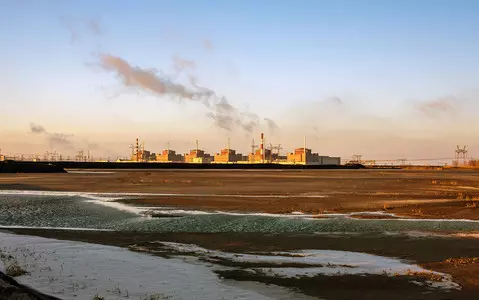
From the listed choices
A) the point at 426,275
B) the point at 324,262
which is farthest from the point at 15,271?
the point at 426,275

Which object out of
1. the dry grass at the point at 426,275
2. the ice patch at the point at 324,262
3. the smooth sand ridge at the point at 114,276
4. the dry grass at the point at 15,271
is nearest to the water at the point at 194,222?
the ice patch at the point at 324,262

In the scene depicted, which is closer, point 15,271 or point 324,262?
point 15,271

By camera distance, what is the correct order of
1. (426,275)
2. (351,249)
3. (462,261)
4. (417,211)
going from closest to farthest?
(426,275), (462,261), (351,249), (417,211)

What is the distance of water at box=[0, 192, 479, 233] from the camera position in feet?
68.4

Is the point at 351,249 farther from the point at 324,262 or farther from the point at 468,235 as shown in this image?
the point at 468,235

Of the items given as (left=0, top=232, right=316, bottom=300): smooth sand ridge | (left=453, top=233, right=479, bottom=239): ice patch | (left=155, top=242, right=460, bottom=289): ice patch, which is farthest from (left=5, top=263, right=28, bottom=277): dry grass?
(left=453, top=233, right=479, bottom=239): ice patch

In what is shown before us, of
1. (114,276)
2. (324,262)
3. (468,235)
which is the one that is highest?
(468,235)

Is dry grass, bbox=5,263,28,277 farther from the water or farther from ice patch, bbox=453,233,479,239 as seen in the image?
ice patch, bbox=453,233,479,239

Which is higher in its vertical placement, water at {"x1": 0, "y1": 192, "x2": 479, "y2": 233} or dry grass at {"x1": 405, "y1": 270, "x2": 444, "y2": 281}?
dry grass at {"x1": 405, "y1": 270, "x2": 444, "y2": 281}

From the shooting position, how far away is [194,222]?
22797 mm

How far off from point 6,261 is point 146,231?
7.16 meters

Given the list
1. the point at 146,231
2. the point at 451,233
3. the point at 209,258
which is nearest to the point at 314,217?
the point at 451,233

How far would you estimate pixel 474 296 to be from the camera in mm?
10062

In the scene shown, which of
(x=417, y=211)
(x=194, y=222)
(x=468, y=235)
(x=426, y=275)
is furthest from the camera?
(x=417, y=211)
